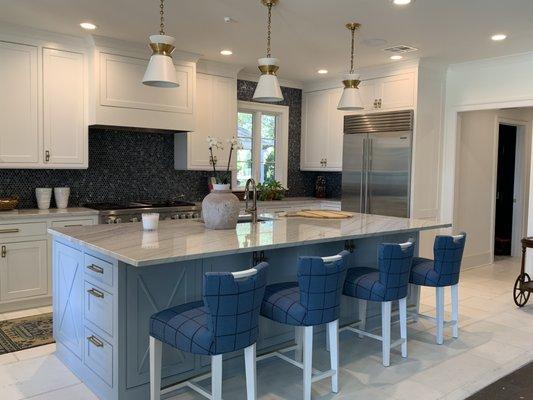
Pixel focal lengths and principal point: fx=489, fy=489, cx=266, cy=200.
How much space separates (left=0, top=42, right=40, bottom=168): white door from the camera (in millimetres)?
4484

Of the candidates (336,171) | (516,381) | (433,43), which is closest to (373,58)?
(433,43)

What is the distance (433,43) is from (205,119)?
2.63 meters

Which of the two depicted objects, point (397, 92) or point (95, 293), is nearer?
point (95, 293)

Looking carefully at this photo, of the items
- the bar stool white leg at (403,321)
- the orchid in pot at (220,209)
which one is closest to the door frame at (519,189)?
the bar stool white leg at (403,321)

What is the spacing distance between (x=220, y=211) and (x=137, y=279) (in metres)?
0.87

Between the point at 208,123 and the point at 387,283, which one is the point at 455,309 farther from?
the point at 208,123

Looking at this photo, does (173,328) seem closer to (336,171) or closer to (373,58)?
(373,58)

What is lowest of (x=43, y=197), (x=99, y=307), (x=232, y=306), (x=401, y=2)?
(x=99, y=307)

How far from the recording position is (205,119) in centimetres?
579

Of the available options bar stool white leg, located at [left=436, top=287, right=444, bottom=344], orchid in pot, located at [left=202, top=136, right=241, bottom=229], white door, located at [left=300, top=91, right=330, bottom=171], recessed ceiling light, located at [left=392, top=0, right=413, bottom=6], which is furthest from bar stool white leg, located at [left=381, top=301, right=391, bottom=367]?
white door, located at [left=300, top=91, right=330, bottom=171]

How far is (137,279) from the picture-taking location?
2664mm

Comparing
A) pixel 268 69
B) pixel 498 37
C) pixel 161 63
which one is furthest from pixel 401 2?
pixel 161 63

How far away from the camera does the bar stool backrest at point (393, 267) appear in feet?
10.5

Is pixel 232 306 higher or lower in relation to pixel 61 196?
lower
